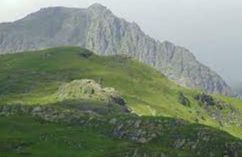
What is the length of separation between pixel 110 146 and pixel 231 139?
37.2 meters

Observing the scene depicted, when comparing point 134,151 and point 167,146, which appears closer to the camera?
point 134,151

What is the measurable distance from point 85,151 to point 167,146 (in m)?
26.8

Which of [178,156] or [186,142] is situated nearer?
[178,156]

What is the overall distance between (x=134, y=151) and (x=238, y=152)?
30803 millimetres

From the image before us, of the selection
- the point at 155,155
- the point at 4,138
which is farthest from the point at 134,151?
the point at 4,138

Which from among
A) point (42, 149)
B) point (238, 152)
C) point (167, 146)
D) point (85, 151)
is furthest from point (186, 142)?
point (42, 149)

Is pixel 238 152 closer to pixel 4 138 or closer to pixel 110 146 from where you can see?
pixel 110 146

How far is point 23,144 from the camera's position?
7534 inches

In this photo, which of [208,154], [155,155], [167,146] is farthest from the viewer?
[167,146]

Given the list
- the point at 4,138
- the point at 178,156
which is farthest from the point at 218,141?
the point at 4,138

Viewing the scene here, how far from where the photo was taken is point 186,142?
7800 inches

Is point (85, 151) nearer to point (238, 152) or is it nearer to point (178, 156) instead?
point (178, 156)

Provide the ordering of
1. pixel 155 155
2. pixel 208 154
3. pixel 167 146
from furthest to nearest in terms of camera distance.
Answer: pixel 167 146 → pixel 208 154 → pixel 155 155

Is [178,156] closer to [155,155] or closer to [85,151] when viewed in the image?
[155,155]
